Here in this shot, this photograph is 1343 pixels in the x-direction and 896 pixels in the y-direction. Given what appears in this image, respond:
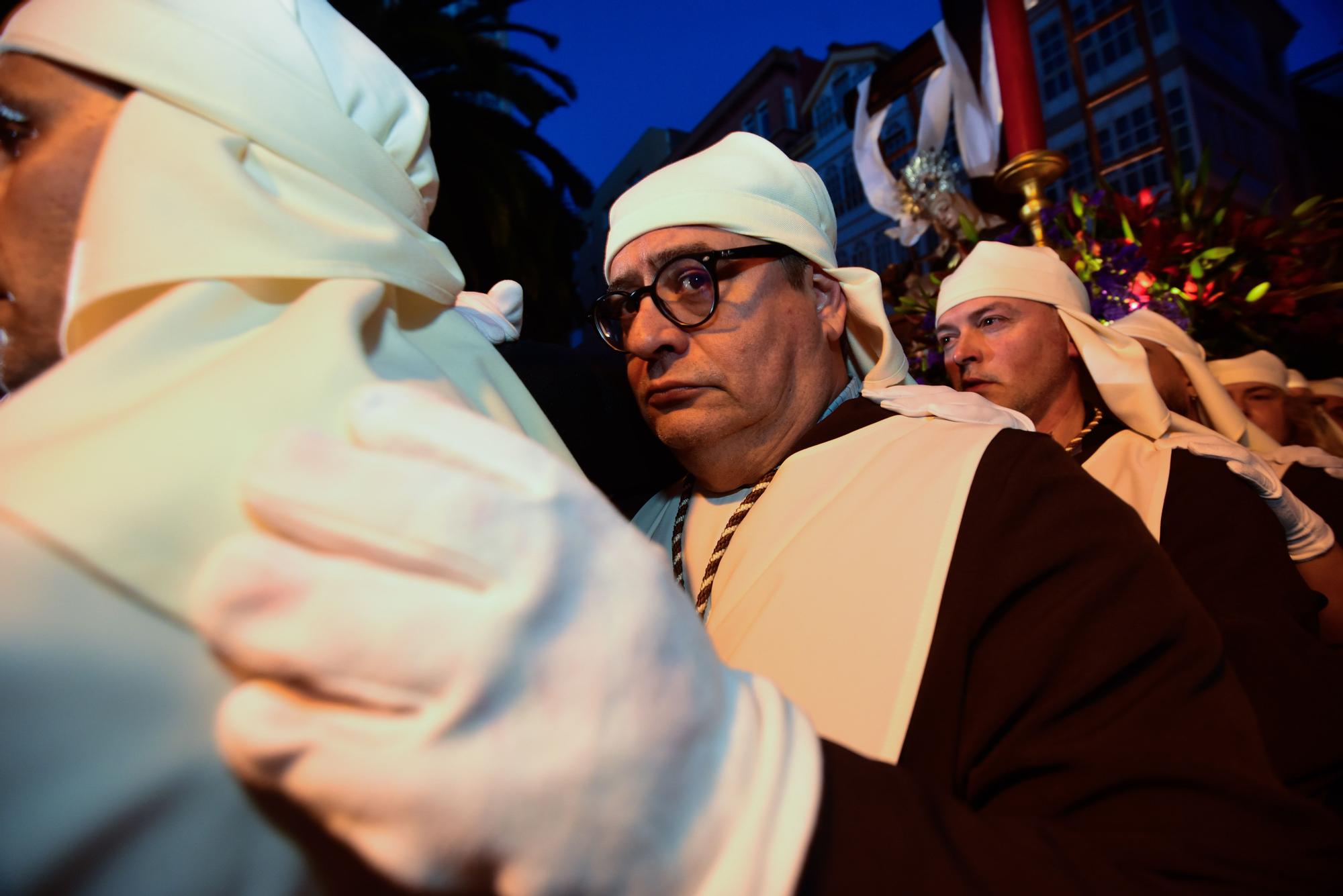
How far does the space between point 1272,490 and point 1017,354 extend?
3.88 feet

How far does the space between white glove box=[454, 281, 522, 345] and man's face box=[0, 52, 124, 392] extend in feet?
3.40

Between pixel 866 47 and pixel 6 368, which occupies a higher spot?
pixel 866 47

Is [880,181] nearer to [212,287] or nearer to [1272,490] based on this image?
[1272,490]

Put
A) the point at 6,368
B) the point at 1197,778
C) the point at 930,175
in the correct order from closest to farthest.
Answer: the point at 6,368, the point at 1197,778, the point at 930,175

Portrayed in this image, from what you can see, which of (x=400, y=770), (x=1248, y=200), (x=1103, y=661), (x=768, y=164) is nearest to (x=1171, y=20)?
(x=1248, y=200)

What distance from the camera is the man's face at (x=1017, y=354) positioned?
3.70 metres

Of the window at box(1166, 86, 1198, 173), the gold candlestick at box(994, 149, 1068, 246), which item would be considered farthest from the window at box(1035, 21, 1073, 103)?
the gold candlestick at box(994, 149, 1068, 246)

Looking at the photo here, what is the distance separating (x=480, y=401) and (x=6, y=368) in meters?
0.57

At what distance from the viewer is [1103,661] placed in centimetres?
116

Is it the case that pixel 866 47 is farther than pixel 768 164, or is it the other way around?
pixel 866 47

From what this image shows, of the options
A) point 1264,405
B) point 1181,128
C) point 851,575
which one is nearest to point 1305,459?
point 1264,405

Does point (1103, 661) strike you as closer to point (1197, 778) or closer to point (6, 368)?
point (1197, 778)

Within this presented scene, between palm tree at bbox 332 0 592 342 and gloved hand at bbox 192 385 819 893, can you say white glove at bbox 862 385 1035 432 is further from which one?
palm tree at bbox 332 0 592 342

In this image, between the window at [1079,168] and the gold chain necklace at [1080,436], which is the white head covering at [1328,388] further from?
the window at [1079,168]
